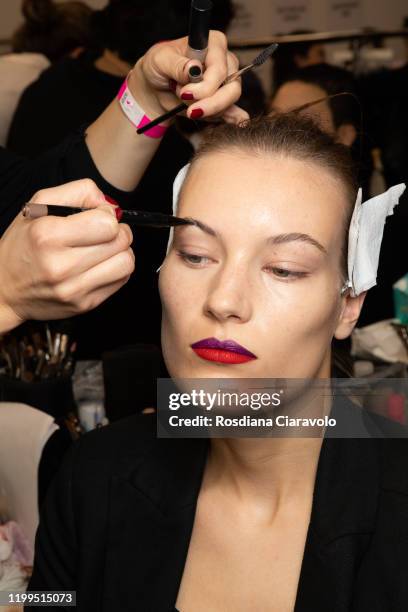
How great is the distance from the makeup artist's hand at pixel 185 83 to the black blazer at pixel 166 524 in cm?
54

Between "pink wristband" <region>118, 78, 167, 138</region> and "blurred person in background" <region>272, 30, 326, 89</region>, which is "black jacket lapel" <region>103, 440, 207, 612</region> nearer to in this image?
"pink wristband" <region>118, 78, 167, 138</region>

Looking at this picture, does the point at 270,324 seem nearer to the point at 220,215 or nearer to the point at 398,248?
the point at 220,215

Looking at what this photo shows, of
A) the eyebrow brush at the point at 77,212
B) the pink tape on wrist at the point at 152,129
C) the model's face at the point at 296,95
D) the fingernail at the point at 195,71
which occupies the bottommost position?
the eyebrow brush at the point at 77,212

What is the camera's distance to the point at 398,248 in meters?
2.10

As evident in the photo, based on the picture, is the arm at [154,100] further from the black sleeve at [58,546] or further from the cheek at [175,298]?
the black sleeve at [58,546]

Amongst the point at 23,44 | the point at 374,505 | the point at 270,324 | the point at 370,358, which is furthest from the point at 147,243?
the point at 23,44

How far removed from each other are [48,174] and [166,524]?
2.24ft

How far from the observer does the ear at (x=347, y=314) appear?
108cm

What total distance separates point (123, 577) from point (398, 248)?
1394mm

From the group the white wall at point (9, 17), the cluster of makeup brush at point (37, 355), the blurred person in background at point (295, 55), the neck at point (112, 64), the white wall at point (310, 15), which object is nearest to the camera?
the cluster of makeup brush at point (37, 355)

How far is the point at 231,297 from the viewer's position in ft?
3.09

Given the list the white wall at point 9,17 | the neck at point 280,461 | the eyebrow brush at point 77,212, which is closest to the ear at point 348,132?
the neck at point 280,461

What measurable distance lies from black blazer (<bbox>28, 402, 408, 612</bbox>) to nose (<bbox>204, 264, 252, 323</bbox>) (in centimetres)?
27

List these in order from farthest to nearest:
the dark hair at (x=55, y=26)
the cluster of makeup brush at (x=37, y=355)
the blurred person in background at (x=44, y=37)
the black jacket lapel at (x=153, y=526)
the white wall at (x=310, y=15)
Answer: the white wall at (x=310, y=15)
the dark hair at (x=55, y=26)
the blurred person in background at (x=44, y=37)
the cluster of makeup brush at (x=37, y=355)
the black jacket lapel at (x=153, y=526)
